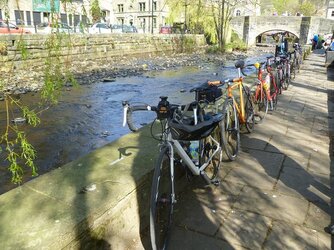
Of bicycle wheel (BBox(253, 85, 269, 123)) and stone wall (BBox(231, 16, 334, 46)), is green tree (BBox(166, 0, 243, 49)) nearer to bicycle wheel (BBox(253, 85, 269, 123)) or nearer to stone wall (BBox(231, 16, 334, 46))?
stone wall (BBox(231, 16, 334, 46))

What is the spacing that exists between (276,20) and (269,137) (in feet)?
141

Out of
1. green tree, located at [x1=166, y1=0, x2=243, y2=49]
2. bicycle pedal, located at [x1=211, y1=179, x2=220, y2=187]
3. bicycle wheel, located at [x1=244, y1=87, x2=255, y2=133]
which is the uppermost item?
green tree, located at [x1=166, y1=0, x2=243, y2=49]

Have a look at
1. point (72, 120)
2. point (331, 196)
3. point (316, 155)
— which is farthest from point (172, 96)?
point (331, 196)

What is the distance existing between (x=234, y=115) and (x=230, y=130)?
29 centimetres

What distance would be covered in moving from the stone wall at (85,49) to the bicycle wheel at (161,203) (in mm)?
1076

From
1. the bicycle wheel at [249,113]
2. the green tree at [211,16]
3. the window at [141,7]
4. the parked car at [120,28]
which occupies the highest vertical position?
the window at [141,7]

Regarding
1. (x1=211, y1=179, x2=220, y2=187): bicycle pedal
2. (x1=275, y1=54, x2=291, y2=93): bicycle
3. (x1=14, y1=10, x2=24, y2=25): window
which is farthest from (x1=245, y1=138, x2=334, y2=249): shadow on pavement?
(x1=275, y1=54, x2=291, y2=93): bicycle

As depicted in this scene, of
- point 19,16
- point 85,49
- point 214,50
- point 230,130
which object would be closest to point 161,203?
point 19,16

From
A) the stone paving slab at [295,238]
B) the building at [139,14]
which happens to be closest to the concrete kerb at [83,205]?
the stone paving slab at [295,238]

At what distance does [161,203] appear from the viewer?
7.16ft

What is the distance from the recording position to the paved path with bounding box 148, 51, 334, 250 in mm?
2441

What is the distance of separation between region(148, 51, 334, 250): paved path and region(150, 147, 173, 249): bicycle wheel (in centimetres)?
19

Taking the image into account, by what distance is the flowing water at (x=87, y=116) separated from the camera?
6.10 meters

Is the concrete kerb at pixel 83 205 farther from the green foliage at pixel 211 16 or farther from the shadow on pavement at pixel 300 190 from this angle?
the green foliage at pixel 211 16
